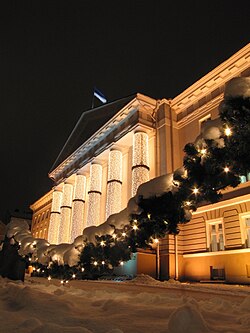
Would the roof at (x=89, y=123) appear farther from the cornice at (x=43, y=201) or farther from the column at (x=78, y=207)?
the cornice at (x=43, y=201)

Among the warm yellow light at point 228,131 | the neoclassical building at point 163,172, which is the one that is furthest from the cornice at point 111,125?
the warm yellow light at point 228,131

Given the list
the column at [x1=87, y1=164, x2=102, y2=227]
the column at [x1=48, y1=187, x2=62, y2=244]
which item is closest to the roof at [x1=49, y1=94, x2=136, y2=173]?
the column at [x1=48, y1=187, x2=62, y2=244]

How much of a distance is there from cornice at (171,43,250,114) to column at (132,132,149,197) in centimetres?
355

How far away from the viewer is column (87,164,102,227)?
23.2m

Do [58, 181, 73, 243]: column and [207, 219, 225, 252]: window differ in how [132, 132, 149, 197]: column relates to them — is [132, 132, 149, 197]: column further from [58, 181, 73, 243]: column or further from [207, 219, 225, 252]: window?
[58, 181, 73, 243]: column

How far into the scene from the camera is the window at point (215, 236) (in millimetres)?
15000

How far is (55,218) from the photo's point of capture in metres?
31.4

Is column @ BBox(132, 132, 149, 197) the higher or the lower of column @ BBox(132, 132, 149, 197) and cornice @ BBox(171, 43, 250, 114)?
the lower

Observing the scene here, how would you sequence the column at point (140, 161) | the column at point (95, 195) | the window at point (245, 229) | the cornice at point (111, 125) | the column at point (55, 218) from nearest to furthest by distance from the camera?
the window at point (245, 229) < the column at point (140, 161) < the cornice at point (111, 125) < the column at point (95, 195) < the column at point (55, 218)

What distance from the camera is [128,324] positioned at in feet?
9.54

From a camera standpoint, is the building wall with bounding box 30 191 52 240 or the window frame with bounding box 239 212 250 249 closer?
the window frame with bounding box 239 212 250 249

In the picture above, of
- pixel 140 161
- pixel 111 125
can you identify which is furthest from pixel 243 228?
pixel 111 125

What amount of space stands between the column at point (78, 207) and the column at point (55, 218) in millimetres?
5165

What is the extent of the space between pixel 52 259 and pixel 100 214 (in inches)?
757
